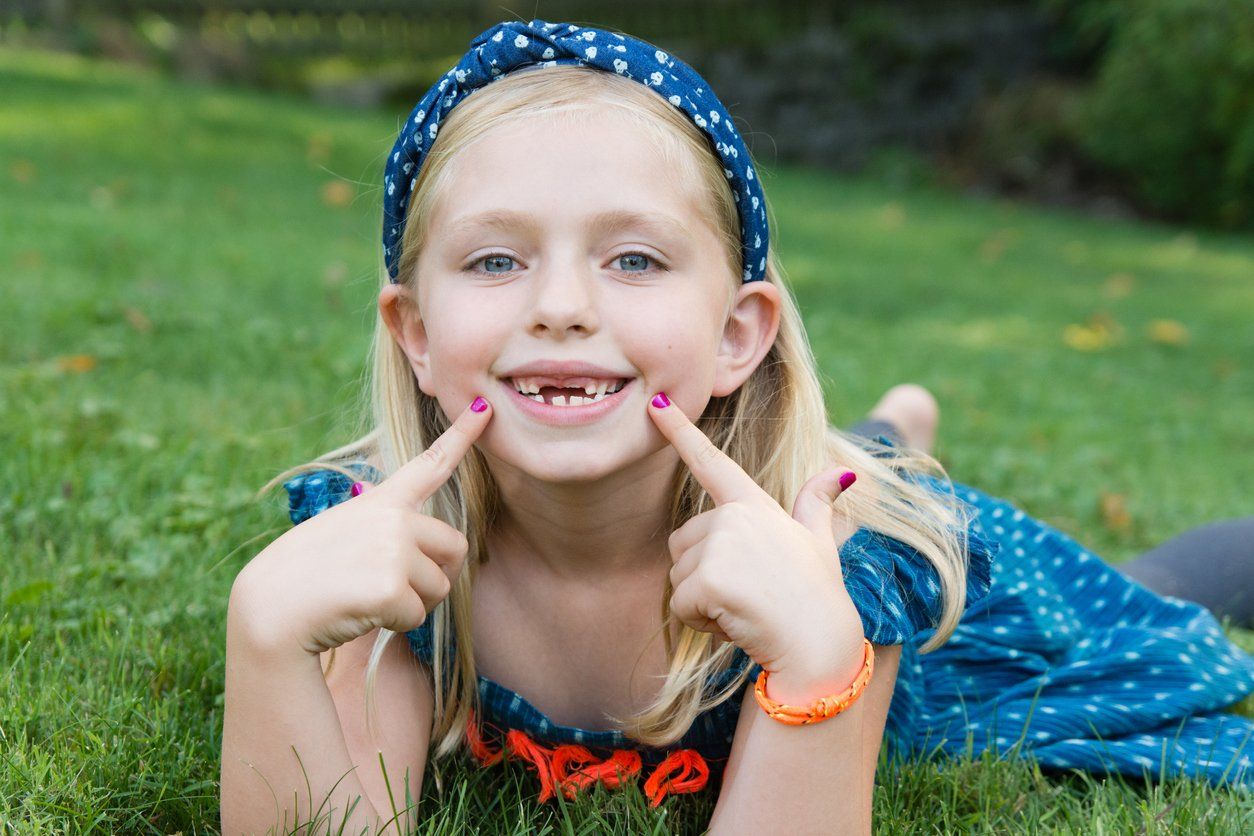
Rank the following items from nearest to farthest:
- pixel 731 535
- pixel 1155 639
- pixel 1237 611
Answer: pixel 731 535
pixel 1155 639
pixel 1237 611

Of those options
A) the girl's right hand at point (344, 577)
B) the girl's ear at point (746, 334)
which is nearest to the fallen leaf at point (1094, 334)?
the girl's ear at point (746, 334)

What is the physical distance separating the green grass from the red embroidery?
0.04 m

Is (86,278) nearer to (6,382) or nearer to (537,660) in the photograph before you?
(6,382)

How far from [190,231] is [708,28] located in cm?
967

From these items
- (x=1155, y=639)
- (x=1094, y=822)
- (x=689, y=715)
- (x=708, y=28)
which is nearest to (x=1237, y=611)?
(x=1155, y=639)

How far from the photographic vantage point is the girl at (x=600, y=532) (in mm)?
1789

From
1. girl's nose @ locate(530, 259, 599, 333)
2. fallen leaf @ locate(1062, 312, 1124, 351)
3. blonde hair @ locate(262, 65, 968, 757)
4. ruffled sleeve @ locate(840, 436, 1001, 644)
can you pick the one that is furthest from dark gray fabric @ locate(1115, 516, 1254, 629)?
fallen leaf @ locate(1062, 312, 1124, 351)

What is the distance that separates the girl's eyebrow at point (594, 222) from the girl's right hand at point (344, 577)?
0.42 meters

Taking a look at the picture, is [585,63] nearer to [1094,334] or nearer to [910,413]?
[910,413]

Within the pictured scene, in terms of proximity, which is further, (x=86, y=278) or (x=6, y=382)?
(x=86, y=278)

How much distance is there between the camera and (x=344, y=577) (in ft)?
5.80

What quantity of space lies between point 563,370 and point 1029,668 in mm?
1456

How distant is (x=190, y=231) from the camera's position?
732cm

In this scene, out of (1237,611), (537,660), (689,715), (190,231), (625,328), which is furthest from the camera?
(190,231)
